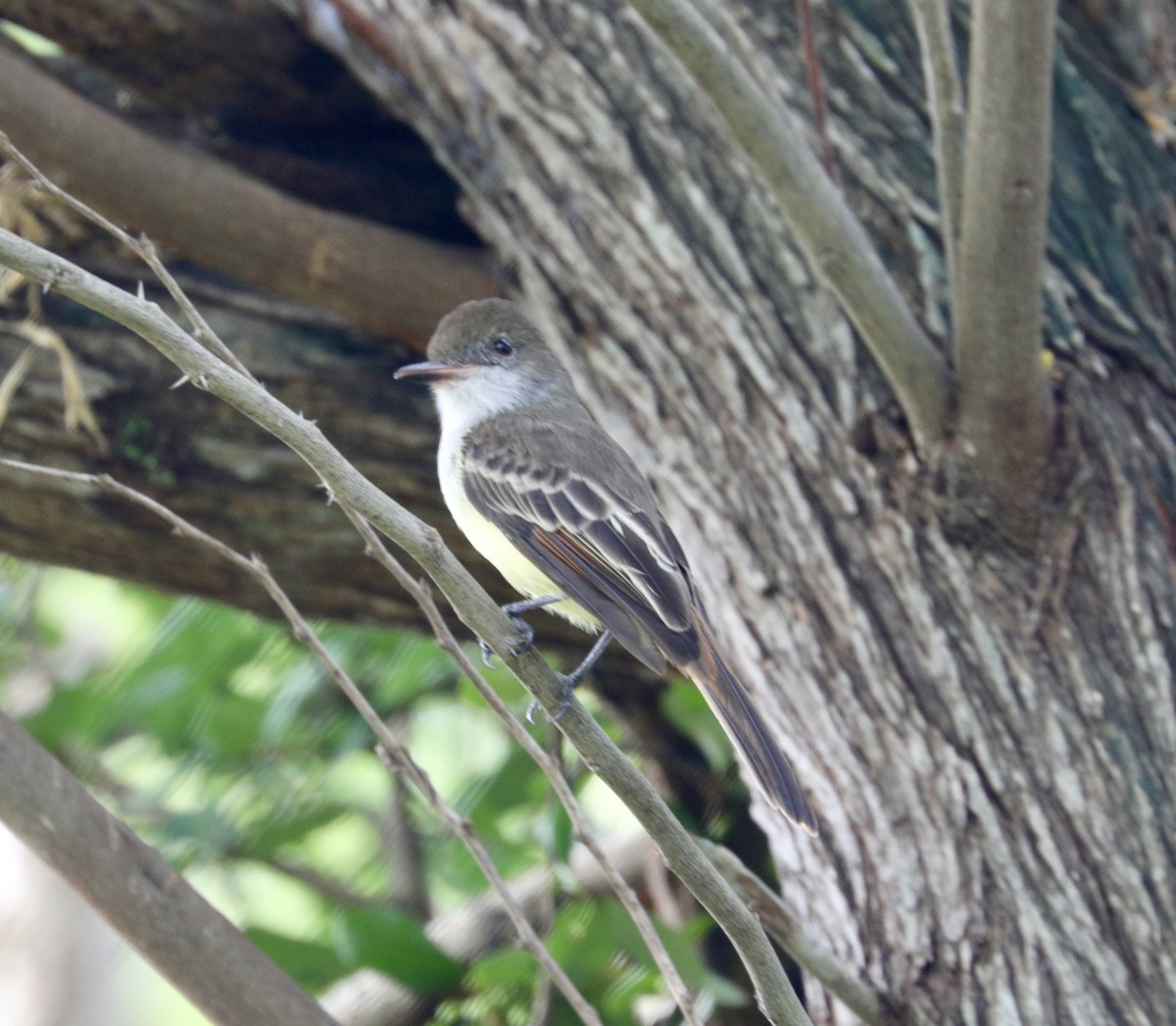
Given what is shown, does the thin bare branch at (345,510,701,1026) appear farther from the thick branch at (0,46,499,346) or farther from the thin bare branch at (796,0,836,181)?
the thick branch at (0,46,499,346)

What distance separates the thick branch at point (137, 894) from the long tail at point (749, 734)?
961 mm

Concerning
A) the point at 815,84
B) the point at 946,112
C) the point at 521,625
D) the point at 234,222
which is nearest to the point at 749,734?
the point at 521,625

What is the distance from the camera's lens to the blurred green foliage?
5.02 m

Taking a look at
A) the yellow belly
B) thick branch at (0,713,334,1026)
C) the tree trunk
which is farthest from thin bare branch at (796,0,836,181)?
thick branch at (0,713,334,1026)

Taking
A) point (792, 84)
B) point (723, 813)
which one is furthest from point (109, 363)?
point (723, 813)

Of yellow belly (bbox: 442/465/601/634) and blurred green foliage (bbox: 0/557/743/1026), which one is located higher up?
yellow belly (bbox: 442/465/601/634)

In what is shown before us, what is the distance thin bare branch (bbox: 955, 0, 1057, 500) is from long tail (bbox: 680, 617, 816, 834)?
853mm

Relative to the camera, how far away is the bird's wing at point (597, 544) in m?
2.92

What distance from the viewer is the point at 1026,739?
3.02 m

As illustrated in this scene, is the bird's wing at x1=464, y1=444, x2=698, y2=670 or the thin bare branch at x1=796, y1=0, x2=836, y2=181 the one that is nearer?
the bird's wing at x1=464, y1=444, x2=698, y2=670

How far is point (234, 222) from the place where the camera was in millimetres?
4316

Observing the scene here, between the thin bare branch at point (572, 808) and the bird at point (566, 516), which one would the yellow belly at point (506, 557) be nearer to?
the bird at point (566, 516)

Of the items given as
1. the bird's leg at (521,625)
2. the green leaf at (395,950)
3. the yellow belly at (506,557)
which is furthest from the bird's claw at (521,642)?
the green leaf at (395,950)

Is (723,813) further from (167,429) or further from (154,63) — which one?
(154,63)
